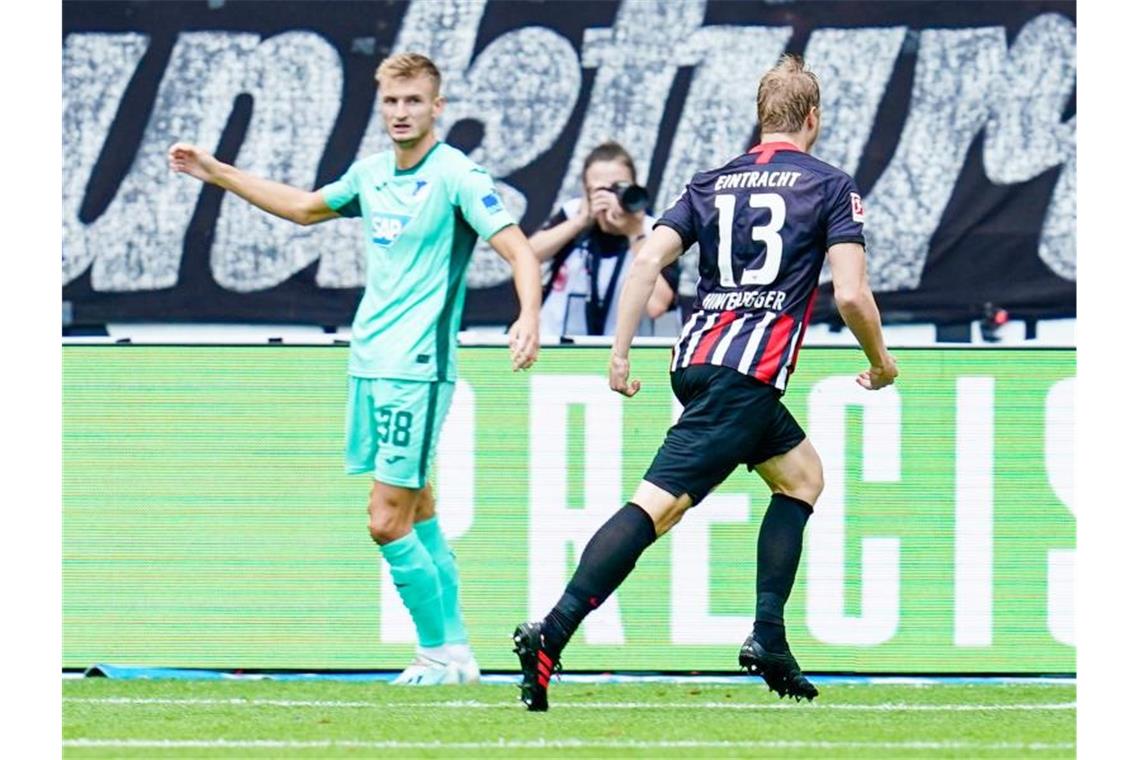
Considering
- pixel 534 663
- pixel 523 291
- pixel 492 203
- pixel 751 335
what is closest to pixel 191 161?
pixel 492 203

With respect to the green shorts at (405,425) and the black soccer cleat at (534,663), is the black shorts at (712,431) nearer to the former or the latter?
the black soccer cleat at (534,663)

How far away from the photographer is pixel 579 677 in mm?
7723

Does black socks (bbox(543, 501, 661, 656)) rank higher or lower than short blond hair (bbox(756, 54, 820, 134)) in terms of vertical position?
lower

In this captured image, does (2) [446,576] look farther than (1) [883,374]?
Yes

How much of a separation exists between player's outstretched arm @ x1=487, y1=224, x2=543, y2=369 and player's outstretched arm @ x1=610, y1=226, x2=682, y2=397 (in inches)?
13.8

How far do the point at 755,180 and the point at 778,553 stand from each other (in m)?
1.12

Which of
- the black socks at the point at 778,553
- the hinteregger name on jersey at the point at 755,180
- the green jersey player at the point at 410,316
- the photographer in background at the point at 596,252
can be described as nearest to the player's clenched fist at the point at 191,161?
the green jersey player at the point at 410,316

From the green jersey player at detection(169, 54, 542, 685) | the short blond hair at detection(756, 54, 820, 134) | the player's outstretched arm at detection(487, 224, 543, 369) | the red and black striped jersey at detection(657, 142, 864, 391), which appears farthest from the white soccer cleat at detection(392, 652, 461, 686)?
the short blond hair at detection(756, 54, 820, 134)

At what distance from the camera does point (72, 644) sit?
25.5ft

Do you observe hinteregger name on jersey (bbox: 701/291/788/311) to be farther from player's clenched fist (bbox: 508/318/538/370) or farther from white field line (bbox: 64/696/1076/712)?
white field line (bbox: 64/696/1076/712)

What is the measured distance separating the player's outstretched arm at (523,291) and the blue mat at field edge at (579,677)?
1510 millimetres

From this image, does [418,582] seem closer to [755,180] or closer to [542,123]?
[755,180]

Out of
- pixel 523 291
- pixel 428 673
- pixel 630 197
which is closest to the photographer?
pixel 523 291

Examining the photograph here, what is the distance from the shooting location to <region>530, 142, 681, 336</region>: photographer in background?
8.46 m
